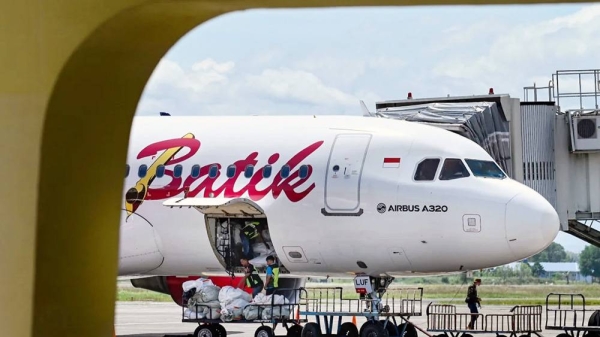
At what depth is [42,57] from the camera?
3.95 meters

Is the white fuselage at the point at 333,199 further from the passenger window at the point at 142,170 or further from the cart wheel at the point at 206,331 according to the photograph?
the cart wheel at the point at 206,331

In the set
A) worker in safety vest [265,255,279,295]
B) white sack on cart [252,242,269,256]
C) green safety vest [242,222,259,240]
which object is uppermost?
green safety vest [242,222,259,240]

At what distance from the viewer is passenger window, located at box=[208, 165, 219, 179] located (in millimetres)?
16344

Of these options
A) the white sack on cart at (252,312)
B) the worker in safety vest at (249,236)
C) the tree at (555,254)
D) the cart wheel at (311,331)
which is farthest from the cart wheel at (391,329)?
the tree at (555,254)

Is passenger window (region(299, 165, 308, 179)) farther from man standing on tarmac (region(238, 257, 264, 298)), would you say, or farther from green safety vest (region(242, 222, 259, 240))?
man standing on tarmac (region(238, 257, 264, 298))

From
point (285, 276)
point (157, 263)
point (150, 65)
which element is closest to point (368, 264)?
point (285, 276)

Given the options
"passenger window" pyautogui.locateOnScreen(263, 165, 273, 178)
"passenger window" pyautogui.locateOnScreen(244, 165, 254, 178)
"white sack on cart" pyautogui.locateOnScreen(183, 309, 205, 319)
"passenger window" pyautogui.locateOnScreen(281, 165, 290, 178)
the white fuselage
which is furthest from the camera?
"white sack on cart" pyautogui.locateOnScreen(183, 309, 205, 319)

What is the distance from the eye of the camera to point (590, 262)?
4432 inches

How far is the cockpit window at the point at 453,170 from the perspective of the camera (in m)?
15.4

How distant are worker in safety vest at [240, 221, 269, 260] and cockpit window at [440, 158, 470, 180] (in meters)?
3.00

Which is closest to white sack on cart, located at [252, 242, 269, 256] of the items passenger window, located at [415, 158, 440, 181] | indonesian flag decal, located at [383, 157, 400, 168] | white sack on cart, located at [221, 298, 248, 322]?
white sack on cart, located at [221, 298, 248, 322]

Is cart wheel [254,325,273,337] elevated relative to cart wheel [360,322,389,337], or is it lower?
lower

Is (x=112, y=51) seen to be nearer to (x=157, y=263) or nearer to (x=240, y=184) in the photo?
(x=240, y=184)

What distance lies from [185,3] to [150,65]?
0.67 m
